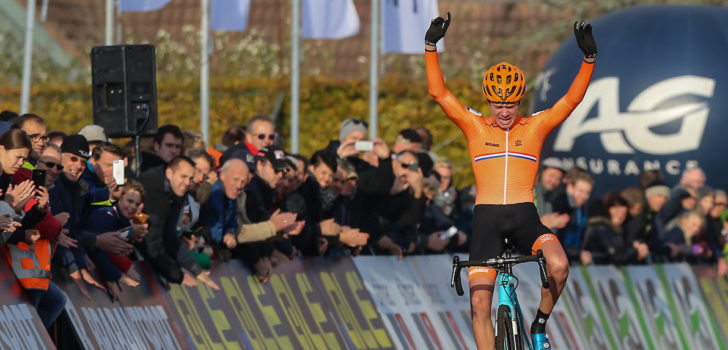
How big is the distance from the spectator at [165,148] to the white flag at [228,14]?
8495mm

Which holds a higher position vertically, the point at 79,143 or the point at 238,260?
the point at 79,143

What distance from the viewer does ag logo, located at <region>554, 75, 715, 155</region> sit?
25391 millimetres

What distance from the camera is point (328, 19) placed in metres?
24.2

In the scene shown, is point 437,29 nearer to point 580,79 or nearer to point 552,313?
point 580,79

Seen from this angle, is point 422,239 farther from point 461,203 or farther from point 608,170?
point 608,170

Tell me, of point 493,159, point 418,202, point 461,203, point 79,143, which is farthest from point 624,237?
point 79,143

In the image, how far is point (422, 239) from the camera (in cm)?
1670

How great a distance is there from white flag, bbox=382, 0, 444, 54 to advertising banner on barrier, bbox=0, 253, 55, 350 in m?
13.9

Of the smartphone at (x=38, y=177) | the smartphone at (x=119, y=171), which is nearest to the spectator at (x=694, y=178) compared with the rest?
the smartphone at (x=119, y=171)

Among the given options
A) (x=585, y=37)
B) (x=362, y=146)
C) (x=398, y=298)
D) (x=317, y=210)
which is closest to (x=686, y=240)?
(x=362, y=146)

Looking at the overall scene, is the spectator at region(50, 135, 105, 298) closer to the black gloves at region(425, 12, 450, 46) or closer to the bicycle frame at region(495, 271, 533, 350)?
the black gloves at region(425, 12, 450, 46)

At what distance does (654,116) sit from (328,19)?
5295 millimetres

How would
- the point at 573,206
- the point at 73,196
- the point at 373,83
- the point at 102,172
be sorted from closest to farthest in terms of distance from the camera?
1. the point at 73,196
2. the point at 102,172
3. the point at 573,206
4. the point at 373,83

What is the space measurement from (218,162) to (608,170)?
453 inches
